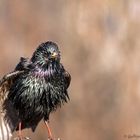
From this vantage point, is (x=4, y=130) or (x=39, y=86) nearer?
(x=39, y=86)

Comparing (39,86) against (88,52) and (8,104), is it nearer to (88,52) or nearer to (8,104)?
(8,104)

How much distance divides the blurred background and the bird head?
16.3 feet

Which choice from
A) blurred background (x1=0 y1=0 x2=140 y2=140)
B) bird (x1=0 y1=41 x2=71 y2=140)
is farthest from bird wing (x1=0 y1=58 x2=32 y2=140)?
blurred background (x1=0 y1=0 x2=140 y2=140)

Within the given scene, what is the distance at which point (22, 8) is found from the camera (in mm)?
17344

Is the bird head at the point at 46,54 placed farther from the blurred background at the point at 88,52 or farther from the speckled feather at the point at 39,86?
the blurred background at the point at 88,52

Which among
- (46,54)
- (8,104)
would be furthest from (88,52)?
(46,54)

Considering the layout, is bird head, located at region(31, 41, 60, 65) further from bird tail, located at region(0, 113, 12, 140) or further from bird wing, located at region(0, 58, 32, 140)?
bird tail, located at region(0, 113, 12, 140)

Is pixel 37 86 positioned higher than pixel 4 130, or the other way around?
pixel 37 86

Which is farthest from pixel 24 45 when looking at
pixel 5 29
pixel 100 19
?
pixel 100 19

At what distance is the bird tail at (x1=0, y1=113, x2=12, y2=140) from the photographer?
11141 mm

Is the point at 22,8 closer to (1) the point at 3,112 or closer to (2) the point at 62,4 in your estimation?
(2) the point at 62,4

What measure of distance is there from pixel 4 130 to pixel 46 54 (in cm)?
84

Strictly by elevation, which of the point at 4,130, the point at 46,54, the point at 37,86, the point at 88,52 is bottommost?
the point at 4,130

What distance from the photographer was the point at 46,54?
11.0 meters
